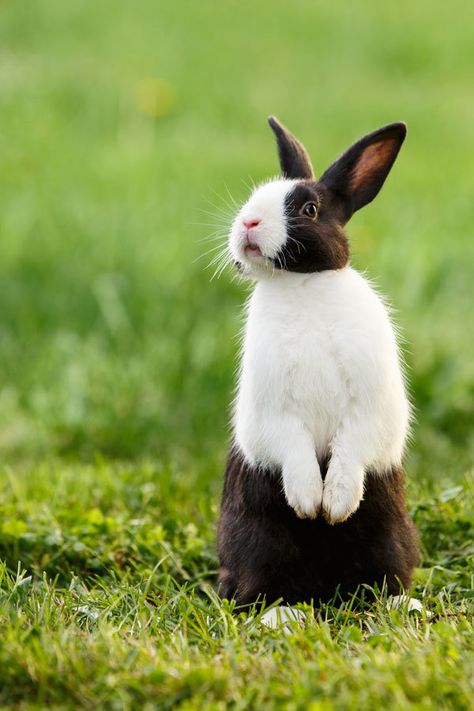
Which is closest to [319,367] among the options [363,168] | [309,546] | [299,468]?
[299,468]

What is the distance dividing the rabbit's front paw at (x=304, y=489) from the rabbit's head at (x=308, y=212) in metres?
0.66

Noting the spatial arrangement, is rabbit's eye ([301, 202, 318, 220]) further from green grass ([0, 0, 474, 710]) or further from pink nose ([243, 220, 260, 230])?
green grass ([0, 0, 474, 710])

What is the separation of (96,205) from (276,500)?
5.59 metres

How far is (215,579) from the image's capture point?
180 inches

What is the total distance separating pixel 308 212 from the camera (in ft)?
12.3

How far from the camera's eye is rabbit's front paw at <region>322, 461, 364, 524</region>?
3.61 metres

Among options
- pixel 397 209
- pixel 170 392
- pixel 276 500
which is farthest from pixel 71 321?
pixel 276 500

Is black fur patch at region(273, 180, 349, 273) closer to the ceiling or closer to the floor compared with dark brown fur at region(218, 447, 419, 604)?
closer to the ceiling

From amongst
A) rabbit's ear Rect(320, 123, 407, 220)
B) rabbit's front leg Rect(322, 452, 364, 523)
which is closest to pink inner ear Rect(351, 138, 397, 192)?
rabbit's ear Rect(320, 123, 407, 220)

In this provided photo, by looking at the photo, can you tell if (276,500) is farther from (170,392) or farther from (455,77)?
(455,77)

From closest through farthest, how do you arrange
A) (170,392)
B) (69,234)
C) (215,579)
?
1. (215,579)
2. (170,392)
3. (69,234)

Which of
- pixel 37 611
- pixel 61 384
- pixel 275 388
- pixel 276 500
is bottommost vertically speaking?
pixel 61 384

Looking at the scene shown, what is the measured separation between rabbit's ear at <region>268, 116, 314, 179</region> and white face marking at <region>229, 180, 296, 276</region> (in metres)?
0.27

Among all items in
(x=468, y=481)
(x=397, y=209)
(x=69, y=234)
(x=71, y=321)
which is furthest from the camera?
(x=397, y=209)
